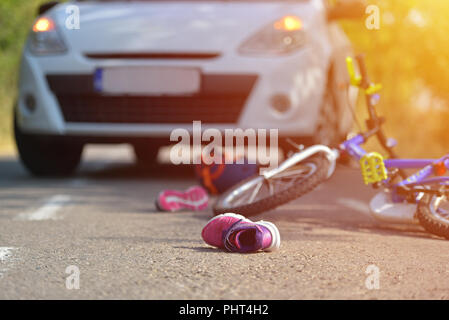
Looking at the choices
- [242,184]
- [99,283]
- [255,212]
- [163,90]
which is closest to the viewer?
[99,283]

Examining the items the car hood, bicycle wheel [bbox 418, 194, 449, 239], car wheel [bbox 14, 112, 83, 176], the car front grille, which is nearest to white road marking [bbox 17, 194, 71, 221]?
the car front grille

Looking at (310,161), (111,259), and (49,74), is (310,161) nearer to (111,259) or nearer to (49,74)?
(111,259)

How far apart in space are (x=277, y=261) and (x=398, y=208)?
1.49 metres

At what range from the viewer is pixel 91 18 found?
7867 millimetres

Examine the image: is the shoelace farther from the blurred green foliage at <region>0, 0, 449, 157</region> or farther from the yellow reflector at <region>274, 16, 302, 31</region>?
the blurred green foliage at <region>0, 0, 449, 157</region>

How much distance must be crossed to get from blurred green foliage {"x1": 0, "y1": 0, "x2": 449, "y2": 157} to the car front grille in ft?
16.1

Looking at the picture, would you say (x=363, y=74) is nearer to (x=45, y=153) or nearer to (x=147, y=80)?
(x=147, y=80)

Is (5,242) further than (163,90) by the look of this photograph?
No

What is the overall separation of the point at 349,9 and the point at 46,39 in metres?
2.70

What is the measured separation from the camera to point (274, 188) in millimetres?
5438

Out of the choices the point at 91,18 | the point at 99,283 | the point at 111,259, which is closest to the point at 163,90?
the point at 91,18

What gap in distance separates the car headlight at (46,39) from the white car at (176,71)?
0.01 m

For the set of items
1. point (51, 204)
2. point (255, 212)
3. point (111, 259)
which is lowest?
point (51, 204)

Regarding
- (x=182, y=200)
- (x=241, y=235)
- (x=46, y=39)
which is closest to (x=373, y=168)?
(x=241, y=235)
